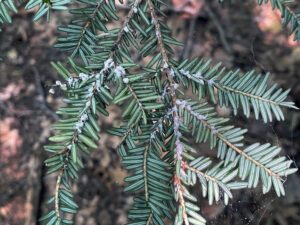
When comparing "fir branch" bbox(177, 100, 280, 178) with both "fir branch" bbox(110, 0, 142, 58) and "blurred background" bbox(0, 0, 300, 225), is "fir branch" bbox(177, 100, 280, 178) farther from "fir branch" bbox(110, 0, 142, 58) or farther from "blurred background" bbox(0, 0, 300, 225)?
"blurred background" bbox(0, 0, 300, 225)

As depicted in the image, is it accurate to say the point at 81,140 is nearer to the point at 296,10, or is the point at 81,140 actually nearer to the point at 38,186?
the point at 296,10

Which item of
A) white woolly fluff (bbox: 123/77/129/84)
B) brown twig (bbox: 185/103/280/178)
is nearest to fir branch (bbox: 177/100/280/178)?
brown twig (bbox: 185/103/280/178)

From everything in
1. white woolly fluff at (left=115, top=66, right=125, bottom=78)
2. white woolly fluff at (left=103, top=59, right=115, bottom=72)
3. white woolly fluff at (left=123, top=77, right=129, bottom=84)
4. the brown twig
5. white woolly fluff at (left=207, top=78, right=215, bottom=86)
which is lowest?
the brown twig

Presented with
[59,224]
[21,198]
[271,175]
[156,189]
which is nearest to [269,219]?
[271,175]

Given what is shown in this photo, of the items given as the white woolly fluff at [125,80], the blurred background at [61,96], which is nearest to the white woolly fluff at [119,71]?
the white woolly fluff at [125,80]

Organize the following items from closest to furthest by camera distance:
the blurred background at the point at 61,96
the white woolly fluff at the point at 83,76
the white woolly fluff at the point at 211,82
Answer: the white woolly fluff at the point at 83,76
the white woolly fluff at the point at 211,82
the blurred background at the point at 61,96

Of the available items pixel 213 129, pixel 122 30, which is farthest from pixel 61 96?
pixel 213 129

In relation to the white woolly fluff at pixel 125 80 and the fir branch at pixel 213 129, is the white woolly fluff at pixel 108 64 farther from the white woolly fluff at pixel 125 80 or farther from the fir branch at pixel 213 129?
the fir branch at pixel 213 129

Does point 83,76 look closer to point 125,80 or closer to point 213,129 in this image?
point 125,80
